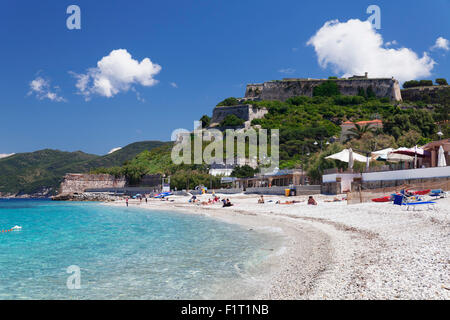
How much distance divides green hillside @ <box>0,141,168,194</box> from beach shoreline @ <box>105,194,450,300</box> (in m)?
146

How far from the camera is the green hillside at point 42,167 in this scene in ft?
475

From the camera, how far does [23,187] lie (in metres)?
145

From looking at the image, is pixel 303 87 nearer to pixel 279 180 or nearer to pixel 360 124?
pixel 360 124

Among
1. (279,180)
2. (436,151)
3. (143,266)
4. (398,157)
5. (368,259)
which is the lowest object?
(143,266)

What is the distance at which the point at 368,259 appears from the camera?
7.36 meters

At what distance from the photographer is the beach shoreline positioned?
17.6 feet

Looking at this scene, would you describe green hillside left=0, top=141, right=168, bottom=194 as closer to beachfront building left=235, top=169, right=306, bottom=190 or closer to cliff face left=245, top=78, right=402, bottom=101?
cliff face left=245, top=78, right=402, bottom=101

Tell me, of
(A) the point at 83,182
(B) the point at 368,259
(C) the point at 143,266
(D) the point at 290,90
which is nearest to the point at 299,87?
(D) the point at 290,90

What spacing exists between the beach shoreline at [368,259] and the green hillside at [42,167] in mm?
145810

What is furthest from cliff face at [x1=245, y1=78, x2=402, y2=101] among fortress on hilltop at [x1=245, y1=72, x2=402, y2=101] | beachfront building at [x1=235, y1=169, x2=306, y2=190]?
beachfront building at [x1=235, y1=169, x2=306, y2=190]

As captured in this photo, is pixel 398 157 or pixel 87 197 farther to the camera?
pixel 87 197

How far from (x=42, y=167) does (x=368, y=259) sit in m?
182
